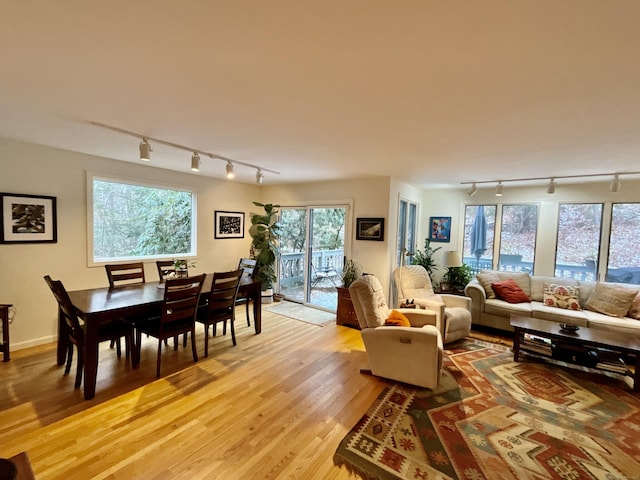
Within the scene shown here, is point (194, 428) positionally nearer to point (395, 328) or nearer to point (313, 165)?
point (395, 328)

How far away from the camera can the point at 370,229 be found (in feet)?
15.3

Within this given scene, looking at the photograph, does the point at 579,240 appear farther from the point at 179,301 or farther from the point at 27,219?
the point at 27,219

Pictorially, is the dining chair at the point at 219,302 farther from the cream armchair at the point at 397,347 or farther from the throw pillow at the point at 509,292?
the throw pillow at the point at 509,292

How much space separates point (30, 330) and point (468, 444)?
463 cm

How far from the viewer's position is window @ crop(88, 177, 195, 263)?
155 inches

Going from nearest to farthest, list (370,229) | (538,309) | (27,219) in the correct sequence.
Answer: (27,219) < (538,309) < (370,229)

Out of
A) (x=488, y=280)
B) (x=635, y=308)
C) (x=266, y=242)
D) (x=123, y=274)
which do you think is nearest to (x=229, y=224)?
(x=266, y=242)

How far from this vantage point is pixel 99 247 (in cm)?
395

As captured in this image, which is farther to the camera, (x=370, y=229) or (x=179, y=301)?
(x=370, y=229)

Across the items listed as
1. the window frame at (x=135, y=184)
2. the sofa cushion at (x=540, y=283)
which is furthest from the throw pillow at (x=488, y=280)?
the window frame at (x=135, y=184)

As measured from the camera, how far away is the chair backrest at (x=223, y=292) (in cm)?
325

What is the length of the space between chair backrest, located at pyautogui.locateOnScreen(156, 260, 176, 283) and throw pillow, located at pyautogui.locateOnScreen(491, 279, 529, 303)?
15.6ft

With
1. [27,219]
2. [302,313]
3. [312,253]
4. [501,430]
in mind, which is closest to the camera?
[501,430]

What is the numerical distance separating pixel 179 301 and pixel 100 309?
2.08ft
